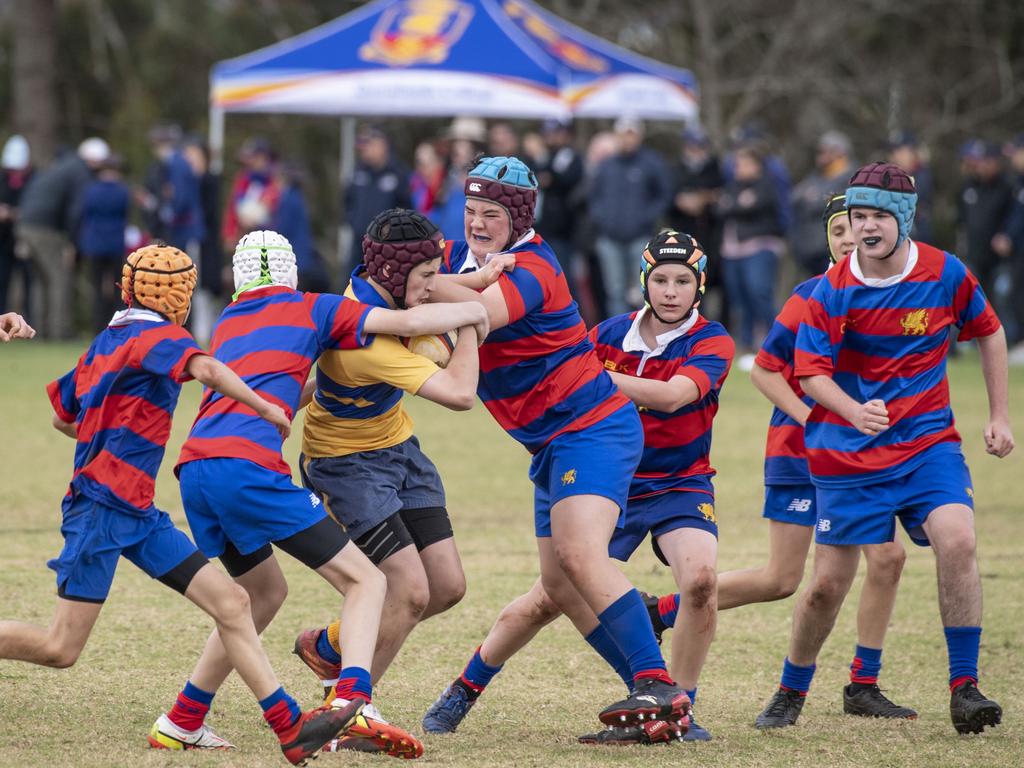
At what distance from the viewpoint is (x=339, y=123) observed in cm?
2967

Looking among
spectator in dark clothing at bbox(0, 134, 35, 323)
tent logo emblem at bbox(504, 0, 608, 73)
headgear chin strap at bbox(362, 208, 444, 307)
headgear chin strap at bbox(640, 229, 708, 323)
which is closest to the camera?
headgear chin strap at bbox(362, 208, 444, 307)

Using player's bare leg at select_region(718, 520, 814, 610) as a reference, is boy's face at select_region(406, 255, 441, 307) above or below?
above

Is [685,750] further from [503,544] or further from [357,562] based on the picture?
[503,544]

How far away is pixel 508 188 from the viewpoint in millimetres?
5621

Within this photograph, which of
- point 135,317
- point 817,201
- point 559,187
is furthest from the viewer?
point 559,187

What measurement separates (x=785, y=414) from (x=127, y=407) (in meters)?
2.61

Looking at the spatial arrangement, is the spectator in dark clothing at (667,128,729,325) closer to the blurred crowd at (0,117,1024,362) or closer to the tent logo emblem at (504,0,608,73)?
the blurred crowd at (0,117,1024,362)

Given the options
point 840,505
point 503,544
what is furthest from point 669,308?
point 503,544

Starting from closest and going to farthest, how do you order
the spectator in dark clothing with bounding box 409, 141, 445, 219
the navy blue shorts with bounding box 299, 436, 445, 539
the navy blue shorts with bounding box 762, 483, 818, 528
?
the navy blue shorts with bounding box 299, 436, 445, 539, the navy blue shorts with bounding box 762, 483, 818, 528, the spectator in dark clothing with bounding box 409, 141, 445, 219

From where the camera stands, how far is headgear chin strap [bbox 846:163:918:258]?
568 centimetres

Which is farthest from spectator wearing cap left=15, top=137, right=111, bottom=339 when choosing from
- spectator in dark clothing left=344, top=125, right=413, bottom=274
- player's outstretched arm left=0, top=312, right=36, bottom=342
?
player's outstretched arm left=0, top=312, right=36, bottom=342

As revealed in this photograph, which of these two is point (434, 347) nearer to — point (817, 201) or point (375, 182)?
point (817, 201)

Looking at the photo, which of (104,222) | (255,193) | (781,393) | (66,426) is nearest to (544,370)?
(781,393)

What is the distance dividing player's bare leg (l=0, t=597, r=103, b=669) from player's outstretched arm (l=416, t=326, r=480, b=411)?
1208mm
